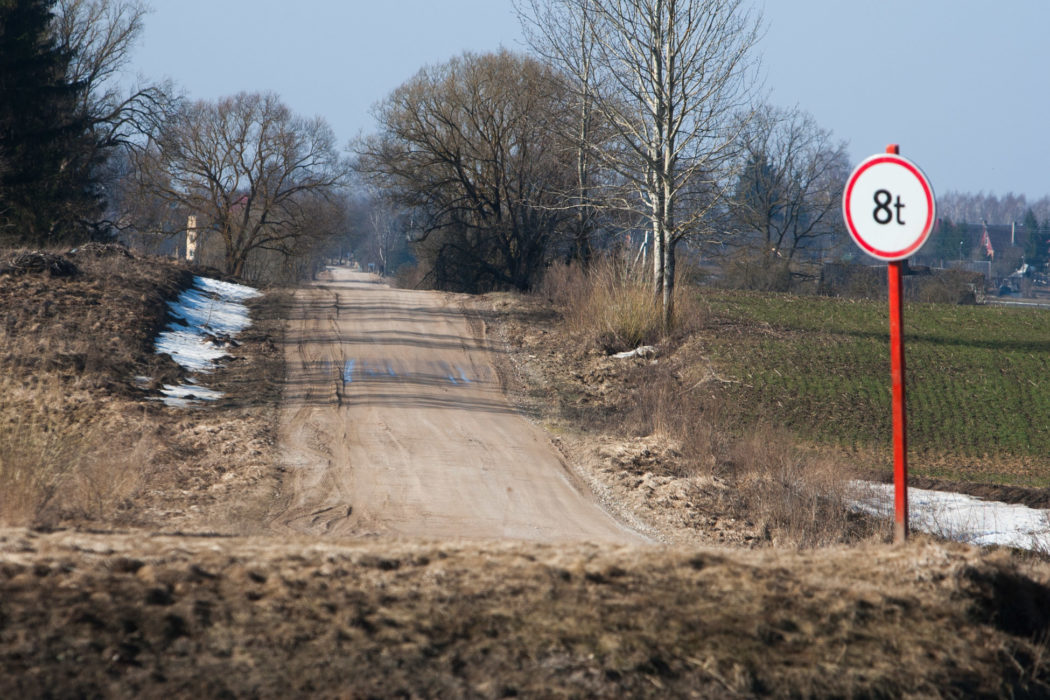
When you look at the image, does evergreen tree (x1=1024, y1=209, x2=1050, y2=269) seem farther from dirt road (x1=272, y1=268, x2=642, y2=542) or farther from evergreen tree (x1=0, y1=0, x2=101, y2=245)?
dirt road (x1=272, y1=268, x2=642, y2=542)

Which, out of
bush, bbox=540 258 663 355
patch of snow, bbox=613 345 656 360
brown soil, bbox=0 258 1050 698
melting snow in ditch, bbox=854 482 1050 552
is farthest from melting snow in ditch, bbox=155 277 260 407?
melting snow in ditch, bbox=854 482 1050 552

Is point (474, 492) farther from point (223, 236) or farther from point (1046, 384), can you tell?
point (223, 236)

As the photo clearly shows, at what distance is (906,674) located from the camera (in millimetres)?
4133

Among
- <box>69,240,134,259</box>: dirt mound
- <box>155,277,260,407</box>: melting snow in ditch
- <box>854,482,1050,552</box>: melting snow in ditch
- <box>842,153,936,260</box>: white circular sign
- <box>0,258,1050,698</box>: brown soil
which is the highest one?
<box>69,240,134,259</box>: dirt mound

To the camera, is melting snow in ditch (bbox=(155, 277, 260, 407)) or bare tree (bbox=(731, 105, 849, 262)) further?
bare tree (bbox=(731, 105, 849, 262))

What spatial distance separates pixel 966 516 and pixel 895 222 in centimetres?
827

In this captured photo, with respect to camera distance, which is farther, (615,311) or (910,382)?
(910,382)

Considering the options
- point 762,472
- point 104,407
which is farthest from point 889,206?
point 104,407

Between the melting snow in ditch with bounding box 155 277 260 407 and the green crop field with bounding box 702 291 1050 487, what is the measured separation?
1029cm

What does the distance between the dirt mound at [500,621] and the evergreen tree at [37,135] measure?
92.3 ft

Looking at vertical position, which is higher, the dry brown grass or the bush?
the bush

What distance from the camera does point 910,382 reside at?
22.8 meters

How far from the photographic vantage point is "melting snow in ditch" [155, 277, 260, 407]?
1456 cm

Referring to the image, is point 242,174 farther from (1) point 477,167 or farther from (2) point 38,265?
(2) point 38,265
